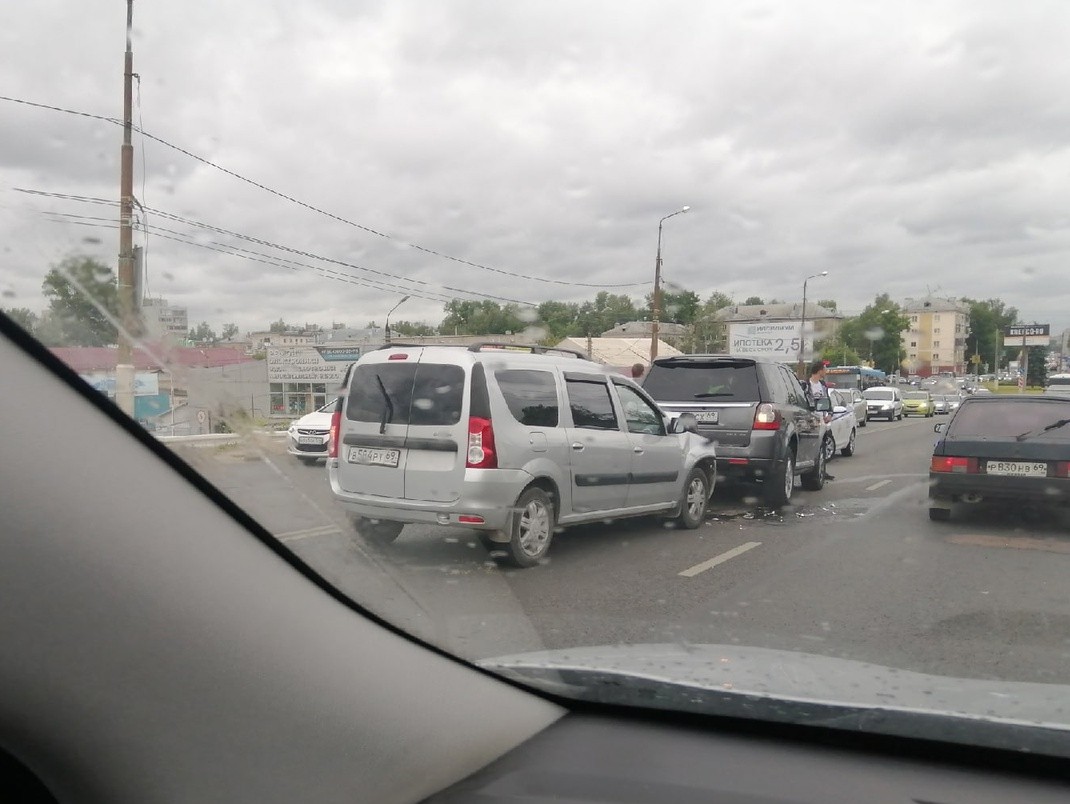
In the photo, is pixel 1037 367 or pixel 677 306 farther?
pixel 677 306

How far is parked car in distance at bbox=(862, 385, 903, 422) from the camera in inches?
1086

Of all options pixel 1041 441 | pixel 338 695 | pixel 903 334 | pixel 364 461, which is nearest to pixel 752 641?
pixel 364 461

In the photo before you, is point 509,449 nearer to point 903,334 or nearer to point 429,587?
point 429,587

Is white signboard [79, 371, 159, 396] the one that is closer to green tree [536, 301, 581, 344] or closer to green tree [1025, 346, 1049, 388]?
green tree [536, 301, 581, 344]

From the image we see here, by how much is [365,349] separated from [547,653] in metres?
1.19

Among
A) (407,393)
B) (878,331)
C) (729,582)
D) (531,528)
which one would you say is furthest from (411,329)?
(878,331)

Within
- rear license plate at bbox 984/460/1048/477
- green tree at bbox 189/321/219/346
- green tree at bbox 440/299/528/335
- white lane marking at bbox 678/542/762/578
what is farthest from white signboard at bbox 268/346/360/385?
rear license plate at bbox 984/460/1048/477

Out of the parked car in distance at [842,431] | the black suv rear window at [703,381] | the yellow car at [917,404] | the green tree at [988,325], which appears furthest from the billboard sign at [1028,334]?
the yellow car at [917,404]

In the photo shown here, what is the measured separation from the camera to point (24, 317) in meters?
1.64

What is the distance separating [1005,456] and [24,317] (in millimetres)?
7571

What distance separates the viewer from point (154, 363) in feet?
6.25

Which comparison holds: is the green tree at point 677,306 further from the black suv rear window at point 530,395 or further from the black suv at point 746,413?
the black suv rear window at point 530,395

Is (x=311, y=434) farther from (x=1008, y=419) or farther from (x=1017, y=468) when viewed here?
(x=1008, y=419)

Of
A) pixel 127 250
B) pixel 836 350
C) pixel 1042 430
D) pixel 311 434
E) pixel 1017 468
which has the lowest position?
pixel 1017 468
